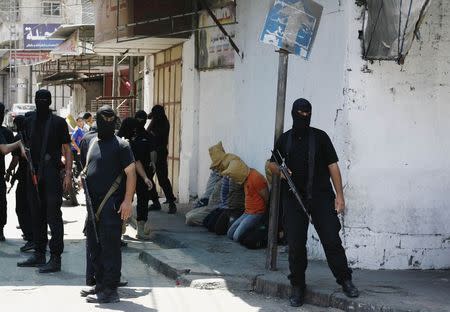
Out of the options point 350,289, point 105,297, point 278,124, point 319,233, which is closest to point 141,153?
point 278,124

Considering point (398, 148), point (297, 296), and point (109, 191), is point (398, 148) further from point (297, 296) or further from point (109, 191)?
point (109, 191)

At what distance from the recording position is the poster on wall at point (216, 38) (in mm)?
13057

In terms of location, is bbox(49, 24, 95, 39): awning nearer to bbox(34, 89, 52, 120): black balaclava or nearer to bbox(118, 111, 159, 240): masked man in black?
bbox(118, 111, 159, 240): masked man in black

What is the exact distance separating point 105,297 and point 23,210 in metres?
3.84

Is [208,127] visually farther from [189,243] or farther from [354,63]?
[354,63]

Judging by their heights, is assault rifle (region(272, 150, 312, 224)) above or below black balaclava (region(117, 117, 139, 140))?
below

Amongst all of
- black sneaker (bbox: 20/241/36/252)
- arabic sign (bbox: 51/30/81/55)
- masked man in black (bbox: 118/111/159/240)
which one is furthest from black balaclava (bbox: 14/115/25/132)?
arabic sign (bbox: 51/30/81/55)

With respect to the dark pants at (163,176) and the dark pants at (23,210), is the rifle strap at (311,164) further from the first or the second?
the dark pants at (163,176)

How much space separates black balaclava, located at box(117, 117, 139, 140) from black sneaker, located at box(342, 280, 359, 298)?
14.4 ft

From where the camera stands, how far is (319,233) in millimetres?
7410

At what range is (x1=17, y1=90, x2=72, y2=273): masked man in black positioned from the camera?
8906mm

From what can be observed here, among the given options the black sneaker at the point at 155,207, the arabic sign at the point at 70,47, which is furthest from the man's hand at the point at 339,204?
the arabic sign at the point at 70,47

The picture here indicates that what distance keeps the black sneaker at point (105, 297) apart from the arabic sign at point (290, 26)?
290 centimetres

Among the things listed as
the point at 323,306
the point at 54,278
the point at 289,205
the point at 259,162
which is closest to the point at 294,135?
the point at 289,205
